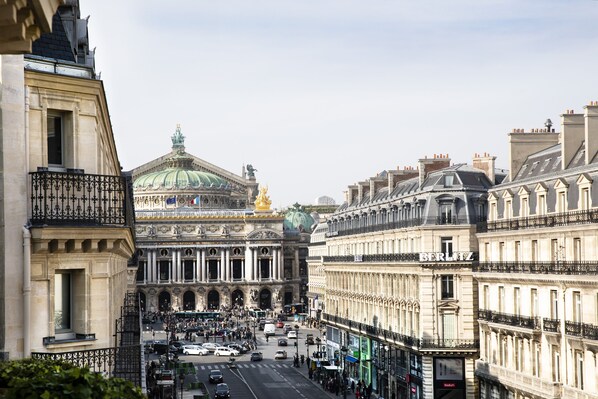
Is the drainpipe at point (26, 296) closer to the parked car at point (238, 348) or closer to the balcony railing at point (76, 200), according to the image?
the balcony railing at point (76, 200)

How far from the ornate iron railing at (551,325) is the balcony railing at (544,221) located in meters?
4.20

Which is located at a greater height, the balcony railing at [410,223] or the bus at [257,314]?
the balcony railing at [410,223]

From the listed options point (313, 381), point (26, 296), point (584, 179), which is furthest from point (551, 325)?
point (313, 381)

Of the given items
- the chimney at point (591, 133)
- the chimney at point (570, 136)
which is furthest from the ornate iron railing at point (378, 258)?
the chimney at point (591, 133)

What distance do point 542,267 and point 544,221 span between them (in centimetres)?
224

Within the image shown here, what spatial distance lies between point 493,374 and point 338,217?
1726 inches

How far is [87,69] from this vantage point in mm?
20609

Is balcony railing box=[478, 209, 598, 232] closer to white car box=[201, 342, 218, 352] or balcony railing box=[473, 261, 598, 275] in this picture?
balcony railing box=[473, 261, 598, 275]

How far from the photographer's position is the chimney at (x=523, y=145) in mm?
64250

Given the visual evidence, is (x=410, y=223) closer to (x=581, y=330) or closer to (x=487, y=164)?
(x=487, y=164)

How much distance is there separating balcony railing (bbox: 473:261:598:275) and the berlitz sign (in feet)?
7.29

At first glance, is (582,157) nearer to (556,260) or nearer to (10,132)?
(556,260)

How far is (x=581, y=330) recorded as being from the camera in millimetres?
48938

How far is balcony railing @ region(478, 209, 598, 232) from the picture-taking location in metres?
49.3
